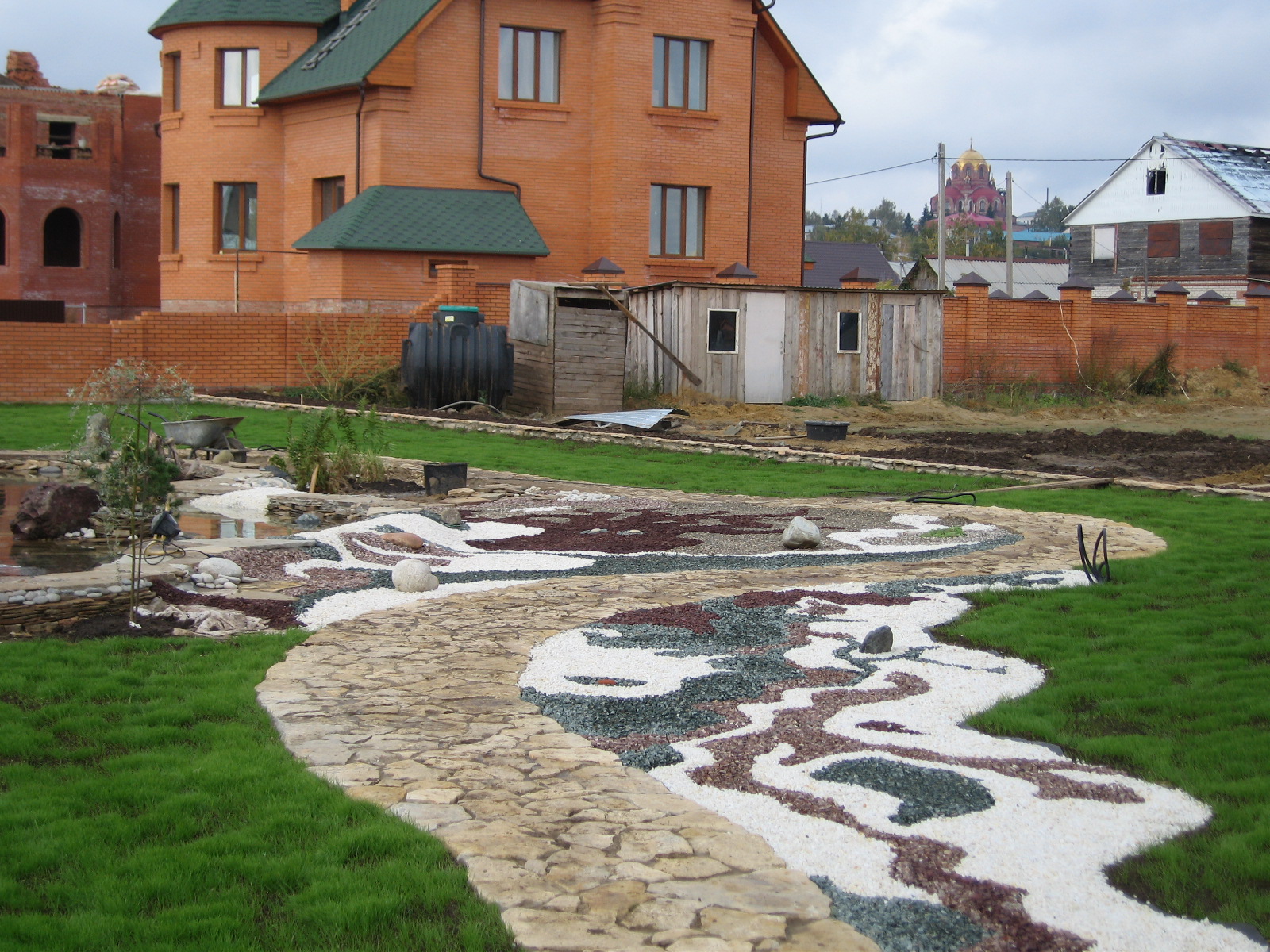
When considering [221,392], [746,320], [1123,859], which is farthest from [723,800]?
[221,392]

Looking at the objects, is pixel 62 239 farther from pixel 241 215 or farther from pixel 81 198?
pixel 241 215

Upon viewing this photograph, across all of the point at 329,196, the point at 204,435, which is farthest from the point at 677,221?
the point at 204,435

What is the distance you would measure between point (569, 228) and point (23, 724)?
86.0 feet

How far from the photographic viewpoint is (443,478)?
1348cm

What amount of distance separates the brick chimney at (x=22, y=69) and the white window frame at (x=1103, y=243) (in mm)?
42947

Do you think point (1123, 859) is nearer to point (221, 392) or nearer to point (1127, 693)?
point (1127, 693)

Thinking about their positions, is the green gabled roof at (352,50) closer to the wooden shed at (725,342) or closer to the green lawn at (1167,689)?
the wooden shed at (725,342)

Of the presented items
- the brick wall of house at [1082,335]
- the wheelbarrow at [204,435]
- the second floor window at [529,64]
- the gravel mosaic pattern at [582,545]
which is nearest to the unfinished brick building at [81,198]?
the second floor window at [529,64]

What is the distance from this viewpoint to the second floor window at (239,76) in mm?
31938

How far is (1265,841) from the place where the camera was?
422 centimetres

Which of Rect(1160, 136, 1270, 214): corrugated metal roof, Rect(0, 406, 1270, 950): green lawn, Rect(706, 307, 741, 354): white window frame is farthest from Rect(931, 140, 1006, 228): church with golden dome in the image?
Rect(0, 406, 1270, 950): green lawn

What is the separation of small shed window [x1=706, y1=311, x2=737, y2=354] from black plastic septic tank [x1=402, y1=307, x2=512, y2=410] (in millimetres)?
3821

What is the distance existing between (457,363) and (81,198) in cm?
2523

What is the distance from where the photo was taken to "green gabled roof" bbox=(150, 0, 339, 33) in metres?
31.7
